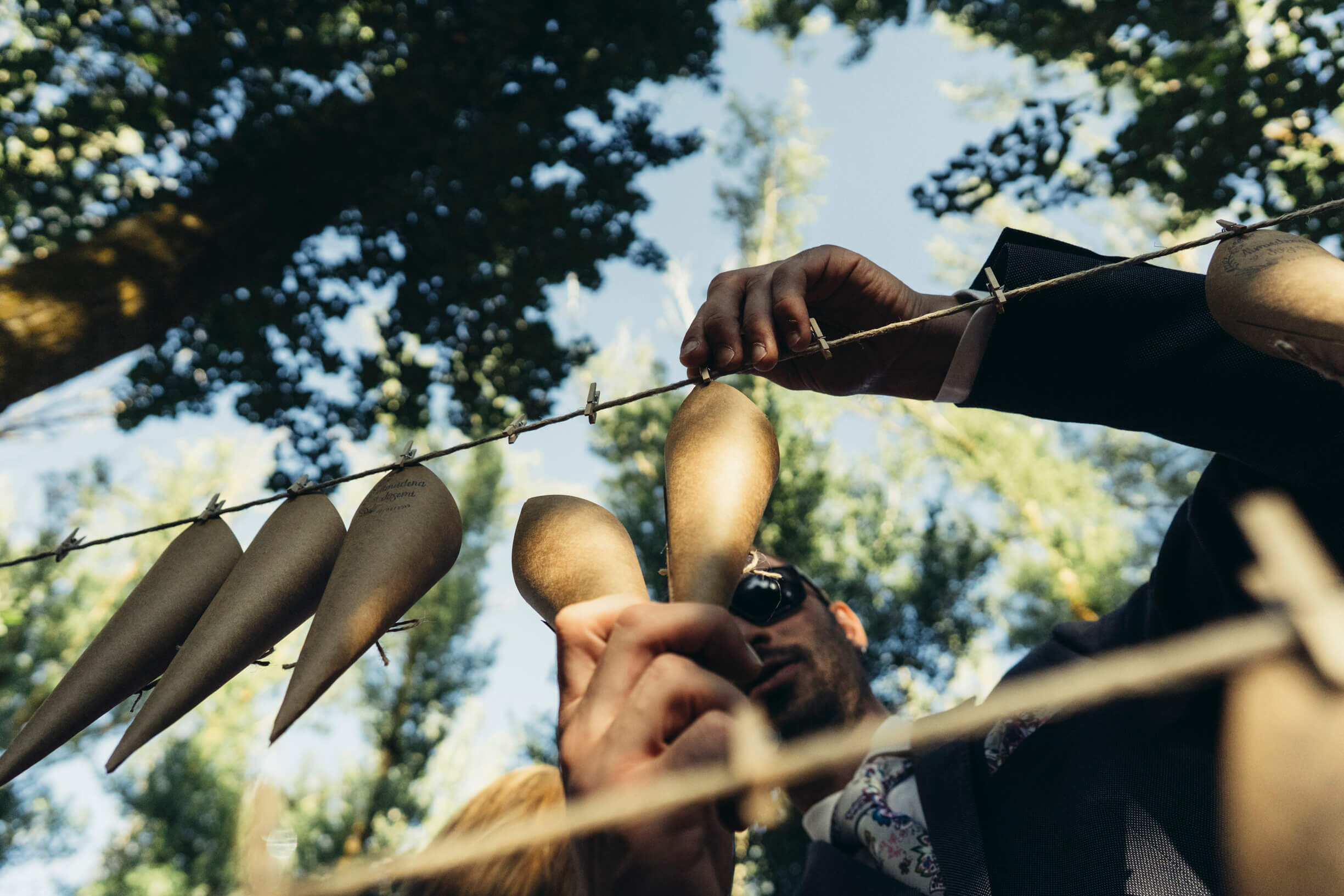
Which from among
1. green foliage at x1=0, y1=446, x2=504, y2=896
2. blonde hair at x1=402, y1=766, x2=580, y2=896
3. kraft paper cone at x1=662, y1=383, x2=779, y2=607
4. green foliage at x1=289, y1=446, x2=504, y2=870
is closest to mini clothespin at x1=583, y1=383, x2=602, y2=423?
kraft paper cone at x1=662, y1=383, x2=779, y2=607

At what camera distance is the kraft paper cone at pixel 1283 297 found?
69cm

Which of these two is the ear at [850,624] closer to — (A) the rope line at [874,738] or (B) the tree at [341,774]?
(A) the rope line at [874,738]

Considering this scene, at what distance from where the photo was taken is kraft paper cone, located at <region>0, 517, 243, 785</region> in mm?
981

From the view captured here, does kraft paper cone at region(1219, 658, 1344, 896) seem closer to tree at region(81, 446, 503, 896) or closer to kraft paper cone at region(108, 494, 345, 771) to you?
kraft paper cone at region(108, 494, 345, 771)

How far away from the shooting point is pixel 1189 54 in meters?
3.13

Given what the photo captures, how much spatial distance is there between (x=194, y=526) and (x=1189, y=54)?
3.99 m

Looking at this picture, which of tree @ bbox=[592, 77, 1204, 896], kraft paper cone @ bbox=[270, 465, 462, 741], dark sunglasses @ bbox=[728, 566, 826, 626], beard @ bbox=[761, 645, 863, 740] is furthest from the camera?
tree @ bbox=[592, 77, 1204, 896]

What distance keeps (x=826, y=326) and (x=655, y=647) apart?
2.06 feet

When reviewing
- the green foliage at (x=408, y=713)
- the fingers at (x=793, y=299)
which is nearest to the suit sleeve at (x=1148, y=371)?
the fingers at (x=793, y=299)

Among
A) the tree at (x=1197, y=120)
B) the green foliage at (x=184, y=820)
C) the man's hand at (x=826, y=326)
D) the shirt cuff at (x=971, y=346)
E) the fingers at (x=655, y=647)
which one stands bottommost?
the green foliage at (x=184, y=820)

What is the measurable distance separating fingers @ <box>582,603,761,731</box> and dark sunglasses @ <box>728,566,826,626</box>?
1100mm

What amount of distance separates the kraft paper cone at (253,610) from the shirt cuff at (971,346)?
3.07ft

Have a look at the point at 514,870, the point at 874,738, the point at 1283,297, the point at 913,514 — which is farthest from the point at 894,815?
the point at 913,514

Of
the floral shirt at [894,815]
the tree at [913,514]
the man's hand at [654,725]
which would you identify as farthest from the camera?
the tree at [913,514]
